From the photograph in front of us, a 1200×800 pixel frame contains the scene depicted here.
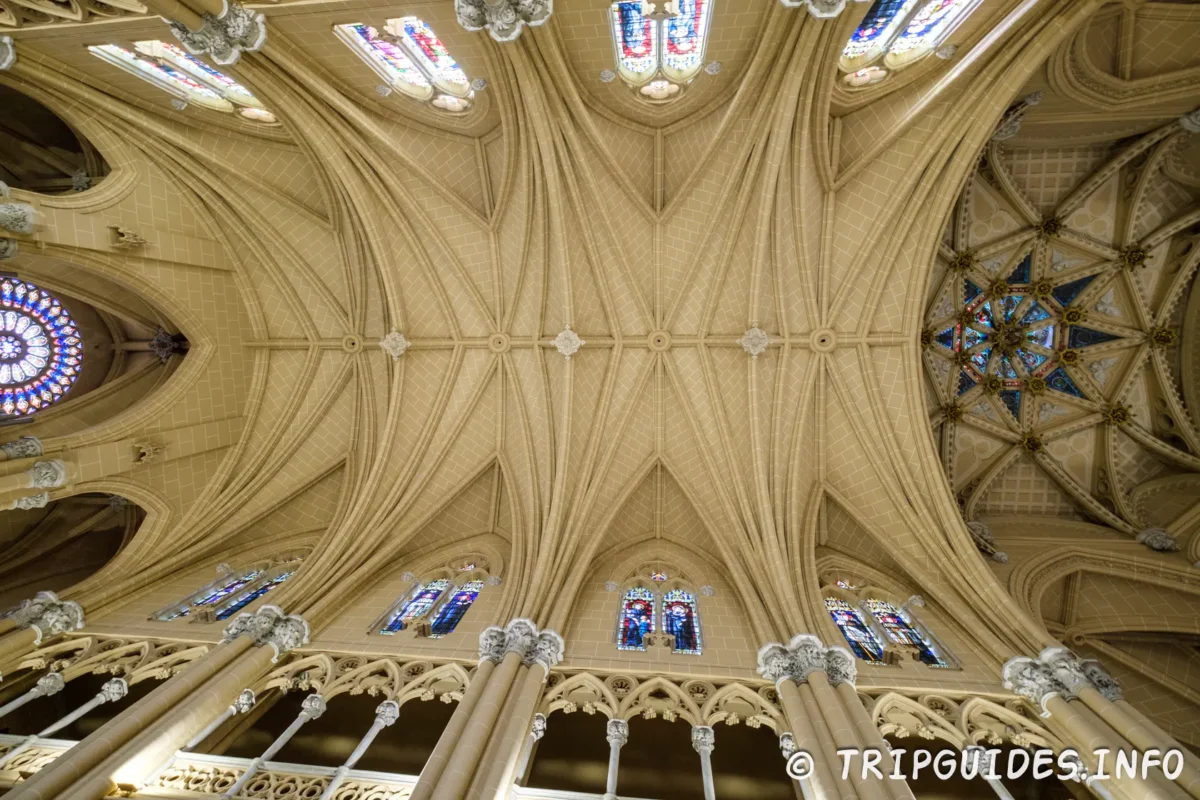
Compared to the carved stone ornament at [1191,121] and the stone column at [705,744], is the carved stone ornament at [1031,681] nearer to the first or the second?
the stone column at [705,744]

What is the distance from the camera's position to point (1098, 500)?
1360 centimetres

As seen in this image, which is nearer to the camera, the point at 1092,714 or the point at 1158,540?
the point at 1092,714

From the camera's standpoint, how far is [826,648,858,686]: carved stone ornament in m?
8.02

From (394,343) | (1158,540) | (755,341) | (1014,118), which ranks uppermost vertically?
(1014,118)

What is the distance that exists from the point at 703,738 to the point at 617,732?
4.21 ft

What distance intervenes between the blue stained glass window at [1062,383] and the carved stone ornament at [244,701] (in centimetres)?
2000

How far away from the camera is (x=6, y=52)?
8375 millimetres

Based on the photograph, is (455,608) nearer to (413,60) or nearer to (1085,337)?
(413,60)

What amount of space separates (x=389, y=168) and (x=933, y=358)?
1516 centimetres

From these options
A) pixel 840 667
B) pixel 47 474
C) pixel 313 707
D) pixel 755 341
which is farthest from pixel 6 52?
pixel 840 667

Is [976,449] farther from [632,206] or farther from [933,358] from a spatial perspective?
[632,206]

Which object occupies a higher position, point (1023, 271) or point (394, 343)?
point (1023, 271)

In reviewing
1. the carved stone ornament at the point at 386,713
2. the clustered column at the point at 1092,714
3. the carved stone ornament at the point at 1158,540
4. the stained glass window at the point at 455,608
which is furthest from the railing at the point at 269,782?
the carved stone ornament at the point at 1158,540

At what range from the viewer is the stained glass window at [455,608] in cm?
1032
